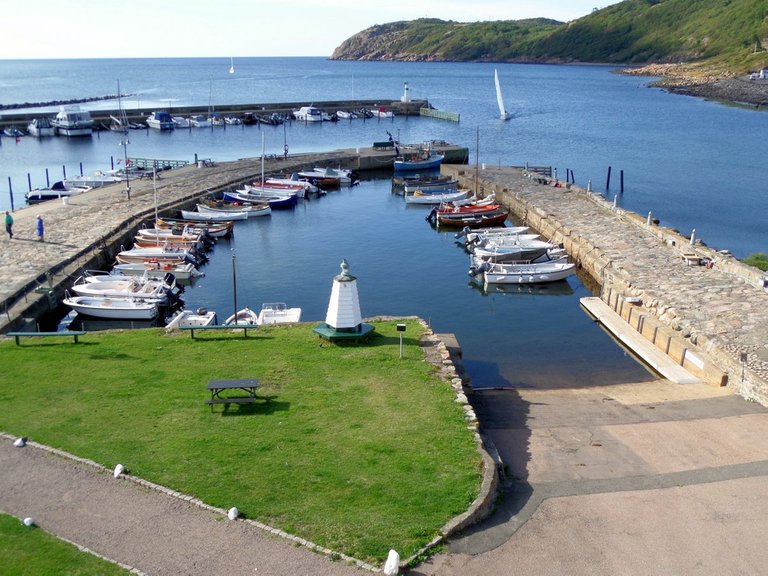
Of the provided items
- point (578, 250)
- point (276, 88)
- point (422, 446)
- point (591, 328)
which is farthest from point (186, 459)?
point (276, 88)

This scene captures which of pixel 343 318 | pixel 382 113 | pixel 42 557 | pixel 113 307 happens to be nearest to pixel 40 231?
pixel 113 307

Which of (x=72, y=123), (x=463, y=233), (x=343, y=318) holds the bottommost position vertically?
(x=463, y=233)

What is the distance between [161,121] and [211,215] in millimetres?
52593

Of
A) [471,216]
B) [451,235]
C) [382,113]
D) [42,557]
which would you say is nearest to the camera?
[42,557]

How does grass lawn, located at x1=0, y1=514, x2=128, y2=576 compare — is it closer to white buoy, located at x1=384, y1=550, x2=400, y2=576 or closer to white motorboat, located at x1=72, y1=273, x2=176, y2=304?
white buoy, located at x1=384, y1=550, x2=400, y2=576

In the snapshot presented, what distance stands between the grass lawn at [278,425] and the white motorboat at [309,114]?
80.7 meters

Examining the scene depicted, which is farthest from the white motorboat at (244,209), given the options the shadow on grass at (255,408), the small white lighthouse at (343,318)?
the shadow on grass at (255,408)

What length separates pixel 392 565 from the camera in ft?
31.7

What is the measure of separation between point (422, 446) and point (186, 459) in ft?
14.2

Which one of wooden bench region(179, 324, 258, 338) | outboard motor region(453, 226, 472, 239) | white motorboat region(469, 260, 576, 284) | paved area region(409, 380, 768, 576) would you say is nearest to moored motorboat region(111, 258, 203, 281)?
wooden bench region(179, 324, 258, 338)

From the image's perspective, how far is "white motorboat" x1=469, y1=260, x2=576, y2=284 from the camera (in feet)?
104

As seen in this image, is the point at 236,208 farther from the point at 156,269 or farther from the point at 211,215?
the point at 156,269

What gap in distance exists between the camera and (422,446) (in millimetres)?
13102

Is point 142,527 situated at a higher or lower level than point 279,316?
higher
